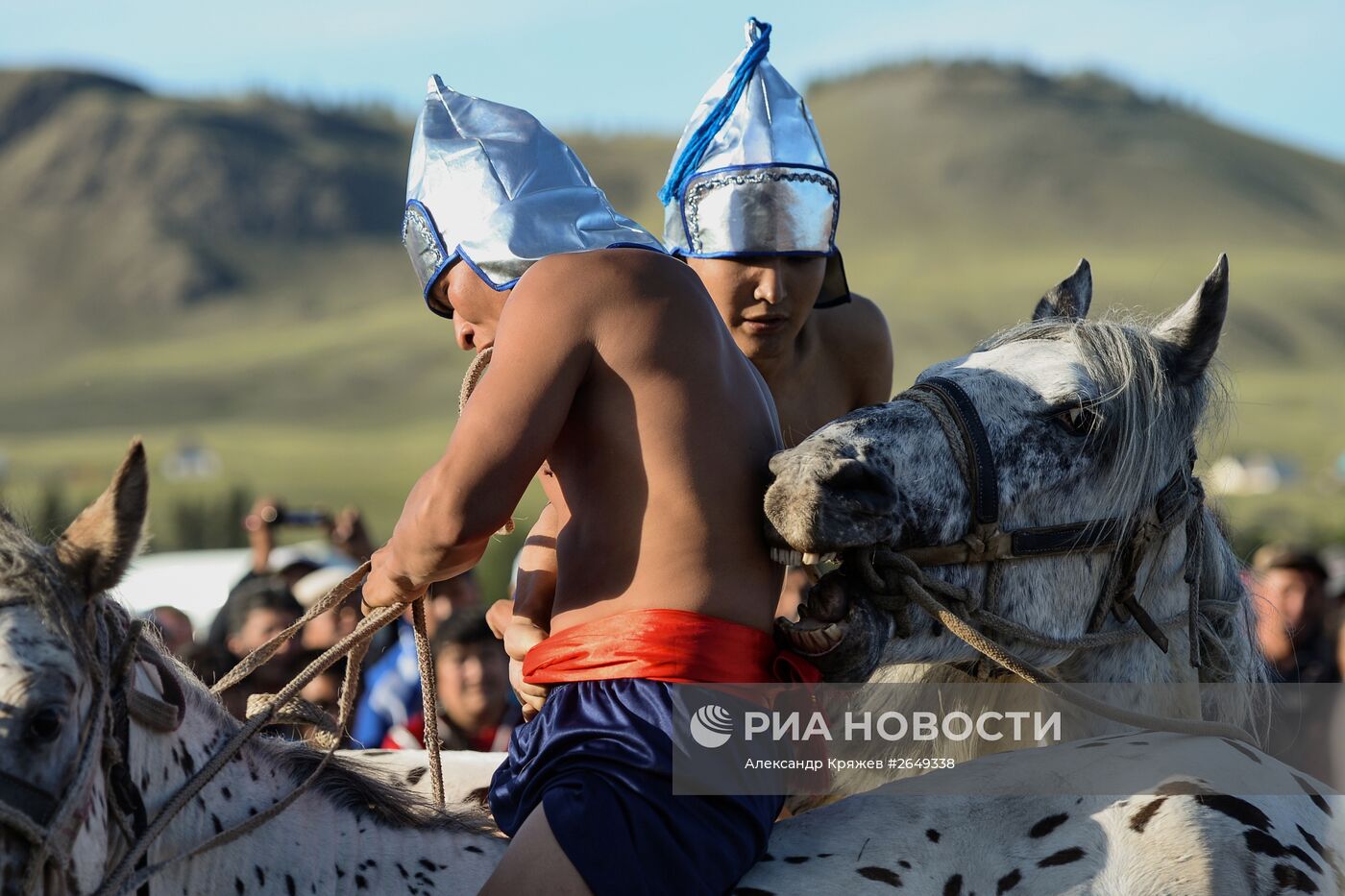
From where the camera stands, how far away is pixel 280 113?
167 m

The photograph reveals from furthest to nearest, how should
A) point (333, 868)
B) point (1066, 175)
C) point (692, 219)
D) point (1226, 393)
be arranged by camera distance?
point (1066, 175), point (692, 219), point (1226, 393), point (333, 868)

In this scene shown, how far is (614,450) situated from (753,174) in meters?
1.57

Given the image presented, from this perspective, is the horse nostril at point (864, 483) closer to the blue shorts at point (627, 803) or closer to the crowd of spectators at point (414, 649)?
the blue shorts at point (627, 803)

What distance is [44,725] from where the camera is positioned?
218 centimetres

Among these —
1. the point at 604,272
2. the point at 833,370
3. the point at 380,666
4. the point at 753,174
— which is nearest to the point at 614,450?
the point at 604,272

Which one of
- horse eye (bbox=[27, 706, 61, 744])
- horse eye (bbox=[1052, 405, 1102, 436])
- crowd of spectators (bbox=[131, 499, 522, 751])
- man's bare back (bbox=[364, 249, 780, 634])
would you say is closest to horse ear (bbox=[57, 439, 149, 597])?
horse eye (bbox=[27, 706, 61, 744])

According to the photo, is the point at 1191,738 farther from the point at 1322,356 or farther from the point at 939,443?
the point at 1322,356

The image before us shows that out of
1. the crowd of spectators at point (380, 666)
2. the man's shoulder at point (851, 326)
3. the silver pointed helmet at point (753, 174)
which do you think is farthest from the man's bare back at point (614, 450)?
the crowd of spectators at point (380, 666)

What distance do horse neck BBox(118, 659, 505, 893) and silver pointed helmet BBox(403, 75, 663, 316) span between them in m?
1.06

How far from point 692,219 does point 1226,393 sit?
4.94 ft

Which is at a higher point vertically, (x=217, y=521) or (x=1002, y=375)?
(x=217, y=521)

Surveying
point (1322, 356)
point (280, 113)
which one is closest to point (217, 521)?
point (1322, 356)

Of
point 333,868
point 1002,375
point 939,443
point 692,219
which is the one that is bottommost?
Answer: point 333,868

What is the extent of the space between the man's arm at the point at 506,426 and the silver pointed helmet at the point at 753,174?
1.43 m
